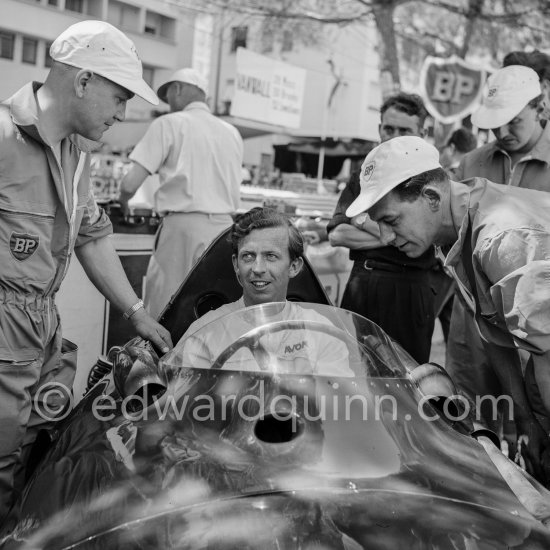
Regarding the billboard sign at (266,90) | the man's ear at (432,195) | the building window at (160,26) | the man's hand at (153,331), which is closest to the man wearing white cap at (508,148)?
the man's ear at (432,195)

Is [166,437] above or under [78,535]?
above

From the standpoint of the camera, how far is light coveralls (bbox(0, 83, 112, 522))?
260cm

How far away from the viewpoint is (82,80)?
8.61 feet

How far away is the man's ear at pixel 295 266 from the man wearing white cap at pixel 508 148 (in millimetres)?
1087

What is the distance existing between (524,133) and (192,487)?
2959 millimetres

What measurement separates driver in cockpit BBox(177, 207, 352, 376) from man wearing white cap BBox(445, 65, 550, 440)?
122 centimetres

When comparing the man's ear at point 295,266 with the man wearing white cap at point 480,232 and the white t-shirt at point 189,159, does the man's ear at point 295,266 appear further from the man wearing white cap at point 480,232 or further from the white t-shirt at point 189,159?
the white t-shirt at point 189,159

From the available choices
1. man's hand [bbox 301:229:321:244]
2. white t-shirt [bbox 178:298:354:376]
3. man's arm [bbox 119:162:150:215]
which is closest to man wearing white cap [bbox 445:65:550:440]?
white t-shirt [bbox 178:298:354:376]

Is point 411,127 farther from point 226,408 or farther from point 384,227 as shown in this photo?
point 226,408

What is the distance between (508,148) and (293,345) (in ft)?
7.89

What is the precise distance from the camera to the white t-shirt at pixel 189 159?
512 cm

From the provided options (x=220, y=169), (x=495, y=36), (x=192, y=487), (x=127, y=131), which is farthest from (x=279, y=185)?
(x=192, y=487)

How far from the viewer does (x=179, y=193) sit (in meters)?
5.21

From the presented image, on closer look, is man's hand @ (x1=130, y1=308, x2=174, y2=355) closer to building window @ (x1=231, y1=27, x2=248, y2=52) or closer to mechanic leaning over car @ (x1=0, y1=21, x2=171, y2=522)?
mechanic leaning over car @ (x1=0, y1=21, x2=171, y2=522)
